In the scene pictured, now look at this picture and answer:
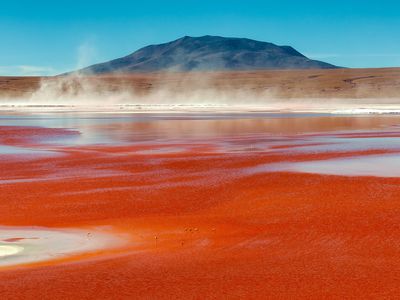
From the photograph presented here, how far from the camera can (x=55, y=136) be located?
85.1 feet

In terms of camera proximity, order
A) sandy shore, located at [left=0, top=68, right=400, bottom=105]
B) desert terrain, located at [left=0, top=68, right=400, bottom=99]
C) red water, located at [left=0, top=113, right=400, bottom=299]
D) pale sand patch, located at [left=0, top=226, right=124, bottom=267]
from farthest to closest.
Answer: desert terrain, located at [left=0, top=68, right=400, bottom=99] < sandy shore, located at [left=0, top=68, right=400, bottom=105] < pale sand patch, located at [left=0, top=226, right=124, bottom=267] < red water, located at [left=0, top=113, right=400, bottom=299]

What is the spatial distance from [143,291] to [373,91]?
9052cm

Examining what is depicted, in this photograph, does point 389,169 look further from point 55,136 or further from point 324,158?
point 55,136

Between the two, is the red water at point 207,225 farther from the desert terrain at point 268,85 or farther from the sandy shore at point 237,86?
the desert terrain at point 268,85

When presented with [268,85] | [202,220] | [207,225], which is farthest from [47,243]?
[268,85]

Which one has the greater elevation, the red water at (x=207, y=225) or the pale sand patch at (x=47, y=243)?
the pale sand patch at (x=47, y=243)

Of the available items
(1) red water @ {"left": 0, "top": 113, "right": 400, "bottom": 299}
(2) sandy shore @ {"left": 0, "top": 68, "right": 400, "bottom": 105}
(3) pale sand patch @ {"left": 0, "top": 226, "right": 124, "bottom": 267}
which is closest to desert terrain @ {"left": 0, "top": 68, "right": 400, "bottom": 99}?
(2) sandy shore @ {"left": 0, "top": 68, "right": 400, "bottom": 105}

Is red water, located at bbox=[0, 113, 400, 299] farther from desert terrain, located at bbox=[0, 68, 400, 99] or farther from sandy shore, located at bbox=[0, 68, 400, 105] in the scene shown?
desert terrain, located at bbox=[0, 68, 400, 99]

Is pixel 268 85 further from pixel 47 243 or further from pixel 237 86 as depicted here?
pixel 47 243

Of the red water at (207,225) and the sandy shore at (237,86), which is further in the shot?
the sandy shore at (237,86)

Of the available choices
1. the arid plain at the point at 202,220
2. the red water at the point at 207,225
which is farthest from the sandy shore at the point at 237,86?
the red water at the point at 207,225

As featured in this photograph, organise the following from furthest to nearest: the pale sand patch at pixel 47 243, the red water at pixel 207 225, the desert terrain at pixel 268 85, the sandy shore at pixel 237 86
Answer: the desert terrain at pixel 268 85
the sandy shore at pixel 237 86
the pale sand patch at pixel 47 243
the red water at pixel 207 225

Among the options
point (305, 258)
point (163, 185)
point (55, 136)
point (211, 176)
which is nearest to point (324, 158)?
point (211, 176)

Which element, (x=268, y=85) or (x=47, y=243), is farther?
(x=268, y=85)
